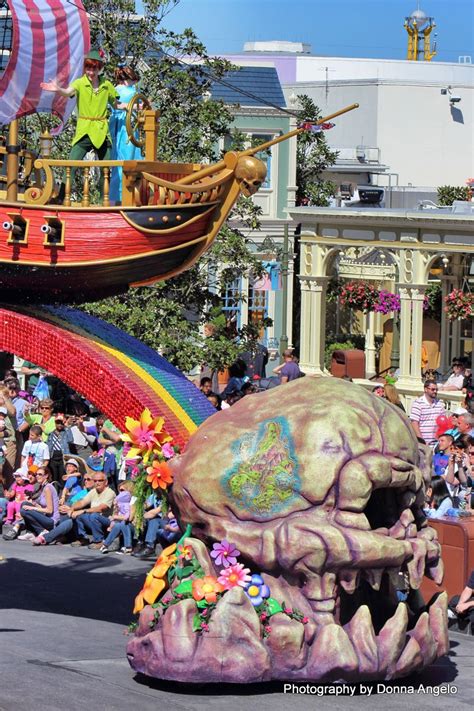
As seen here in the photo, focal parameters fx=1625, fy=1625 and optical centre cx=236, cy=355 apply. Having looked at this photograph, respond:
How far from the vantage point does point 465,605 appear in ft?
48.9

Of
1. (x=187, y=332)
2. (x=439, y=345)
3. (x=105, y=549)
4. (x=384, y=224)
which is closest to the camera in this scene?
(x=105, y=549)

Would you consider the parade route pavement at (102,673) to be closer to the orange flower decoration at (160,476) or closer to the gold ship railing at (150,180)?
the orange flower decoration at (160,476)

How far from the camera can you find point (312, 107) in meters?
40.6

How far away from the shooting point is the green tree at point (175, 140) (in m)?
24.0

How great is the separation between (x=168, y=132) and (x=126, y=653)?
12.8 metres

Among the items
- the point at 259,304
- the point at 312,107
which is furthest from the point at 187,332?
the point at 312,107

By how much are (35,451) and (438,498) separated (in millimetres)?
5963

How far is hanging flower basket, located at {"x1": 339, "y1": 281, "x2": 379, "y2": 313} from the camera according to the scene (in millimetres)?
34562

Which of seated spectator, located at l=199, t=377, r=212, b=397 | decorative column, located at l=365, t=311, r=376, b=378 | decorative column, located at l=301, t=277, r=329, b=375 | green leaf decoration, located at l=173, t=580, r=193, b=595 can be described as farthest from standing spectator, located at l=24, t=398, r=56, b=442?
decorative column, located at l=365, t=311, r=376, b=378

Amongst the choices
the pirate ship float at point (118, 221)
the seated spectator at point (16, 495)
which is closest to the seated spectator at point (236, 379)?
the seated spectator at point (16, 495)

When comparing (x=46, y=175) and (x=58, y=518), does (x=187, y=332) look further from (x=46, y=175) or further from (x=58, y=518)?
(x=46, y=175)

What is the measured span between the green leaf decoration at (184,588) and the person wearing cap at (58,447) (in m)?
8.03

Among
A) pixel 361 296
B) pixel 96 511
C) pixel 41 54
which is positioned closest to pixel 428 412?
pixel 96 511

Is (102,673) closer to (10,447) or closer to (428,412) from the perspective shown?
(10,447)
